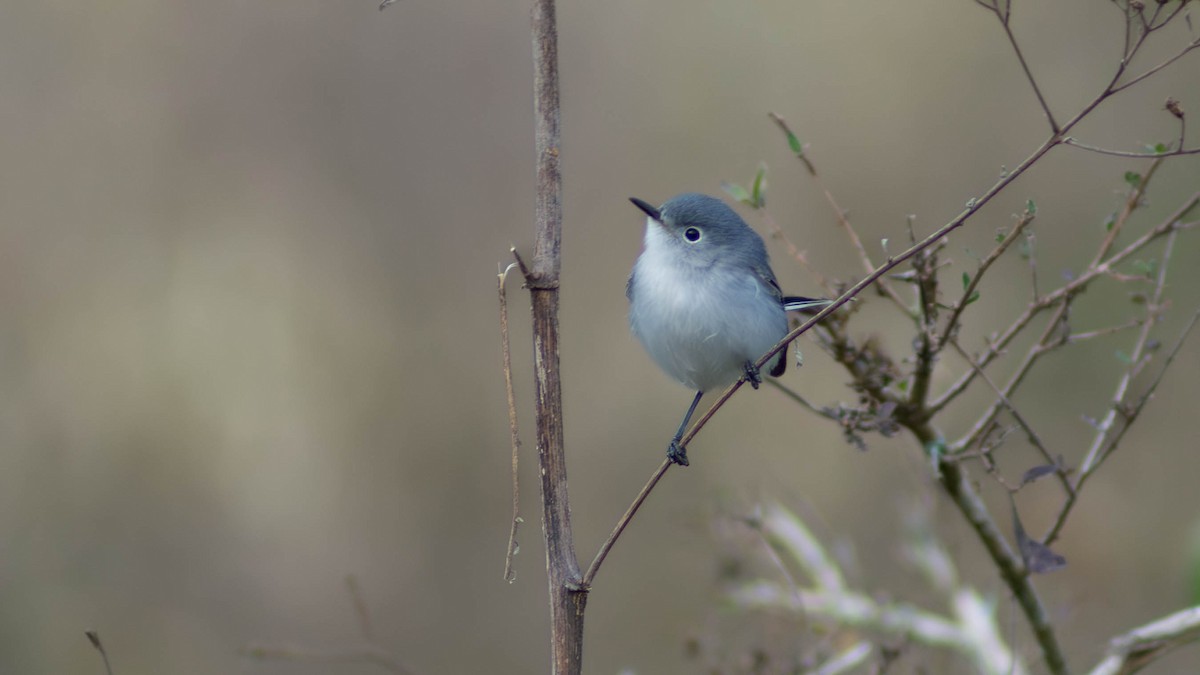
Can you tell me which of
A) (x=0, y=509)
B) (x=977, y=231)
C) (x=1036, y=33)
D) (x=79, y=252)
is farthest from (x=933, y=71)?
(x=0, y=509)

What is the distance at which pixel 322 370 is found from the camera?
4.50m

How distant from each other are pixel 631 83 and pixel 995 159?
164 centimetres

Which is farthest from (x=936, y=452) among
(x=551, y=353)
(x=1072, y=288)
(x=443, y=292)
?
(x=443, y=292)

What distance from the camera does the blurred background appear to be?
4.41 m

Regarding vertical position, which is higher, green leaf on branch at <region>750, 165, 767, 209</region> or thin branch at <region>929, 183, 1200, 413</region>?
green leaf on branch at <region>750, 165, 767, 209</region>

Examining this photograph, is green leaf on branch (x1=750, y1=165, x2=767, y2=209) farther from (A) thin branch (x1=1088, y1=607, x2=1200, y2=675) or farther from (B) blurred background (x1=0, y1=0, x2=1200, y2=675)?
(B) blurred background (x1=0, y1=0, x2=1200, y2=675)

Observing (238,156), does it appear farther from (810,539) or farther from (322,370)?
(810,539)

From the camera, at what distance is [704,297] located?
2545 mm

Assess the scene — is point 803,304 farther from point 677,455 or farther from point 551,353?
point 551,353

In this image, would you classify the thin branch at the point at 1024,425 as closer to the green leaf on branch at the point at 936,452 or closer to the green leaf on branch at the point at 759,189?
the green leaf on branch at the point at 936,452

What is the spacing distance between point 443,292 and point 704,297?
2253 millimetres

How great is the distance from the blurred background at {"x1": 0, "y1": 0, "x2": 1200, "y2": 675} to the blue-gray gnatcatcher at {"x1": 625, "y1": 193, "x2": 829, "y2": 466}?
68.1 inches

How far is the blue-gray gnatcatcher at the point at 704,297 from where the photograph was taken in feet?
8.24

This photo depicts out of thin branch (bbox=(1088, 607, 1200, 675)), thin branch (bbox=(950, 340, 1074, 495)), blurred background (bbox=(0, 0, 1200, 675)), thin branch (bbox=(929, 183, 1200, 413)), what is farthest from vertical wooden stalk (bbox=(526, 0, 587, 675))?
blurred background (bbox=(0, 0, 1200, 675))
